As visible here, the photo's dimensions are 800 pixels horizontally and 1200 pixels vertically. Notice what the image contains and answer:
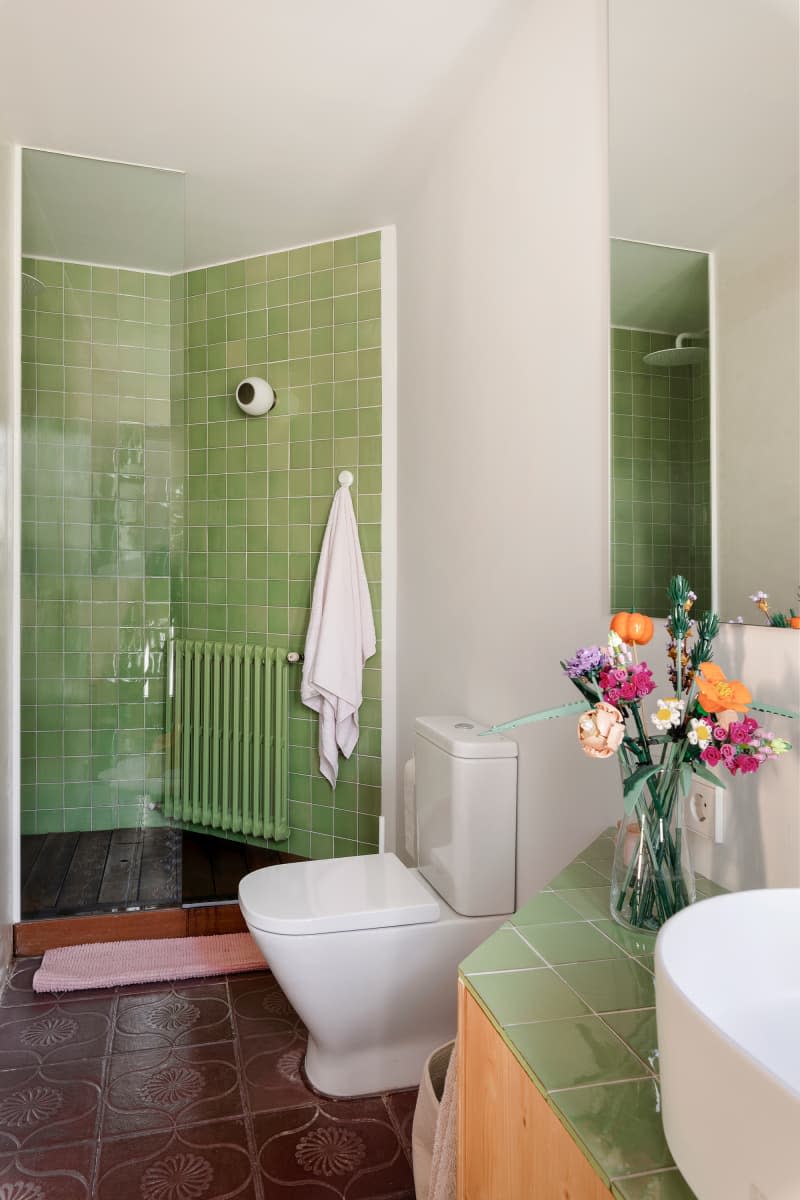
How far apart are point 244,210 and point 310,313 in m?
0.44

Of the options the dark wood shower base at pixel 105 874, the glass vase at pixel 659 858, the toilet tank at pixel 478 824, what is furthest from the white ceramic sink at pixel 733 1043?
the dark wood shower base at pixel 105 874

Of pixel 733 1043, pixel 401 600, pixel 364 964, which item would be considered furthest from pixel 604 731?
pixel 401 600

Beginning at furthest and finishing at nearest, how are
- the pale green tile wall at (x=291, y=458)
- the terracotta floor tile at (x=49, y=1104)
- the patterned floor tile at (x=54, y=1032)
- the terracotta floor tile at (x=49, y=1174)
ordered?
the pale green tile wall at (x=291, y=458), the patterned floor tile at (x=54, y=1032), the terracotta floor tile at (x=49, y=1104), the terracotta floor tile at (x=49, y=1174)

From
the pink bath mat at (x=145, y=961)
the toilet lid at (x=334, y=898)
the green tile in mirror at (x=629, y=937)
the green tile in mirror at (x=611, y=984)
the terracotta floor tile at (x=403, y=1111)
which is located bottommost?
the terracotta floor tile at (x=403, y=1111)

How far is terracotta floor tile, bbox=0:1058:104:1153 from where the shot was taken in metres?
1.80

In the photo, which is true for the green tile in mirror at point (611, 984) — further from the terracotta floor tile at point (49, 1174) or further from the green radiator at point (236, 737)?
the green radiator at point (236, 737)

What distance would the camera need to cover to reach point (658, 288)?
1427 millimetres

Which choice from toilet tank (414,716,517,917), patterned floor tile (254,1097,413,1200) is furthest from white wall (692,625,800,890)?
patterned floor tile (254,1097,413,1200)

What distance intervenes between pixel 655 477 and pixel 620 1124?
1010 millimetres

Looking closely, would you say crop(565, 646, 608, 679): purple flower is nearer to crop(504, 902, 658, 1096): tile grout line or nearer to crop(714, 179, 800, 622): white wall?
crop(714, 179, 800, 622): white wall

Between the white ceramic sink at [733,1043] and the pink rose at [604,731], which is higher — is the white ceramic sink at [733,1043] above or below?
below

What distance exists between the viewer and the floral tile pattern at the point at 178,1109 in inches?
65.6

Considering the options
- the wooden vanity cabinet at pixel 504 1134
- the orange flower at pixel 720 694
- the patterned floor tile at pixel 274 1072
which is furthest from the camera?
the patterned floor tile at pixel 274 1072

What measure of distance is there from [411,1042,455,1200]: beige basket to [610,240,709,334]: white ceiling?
1.39 metres
